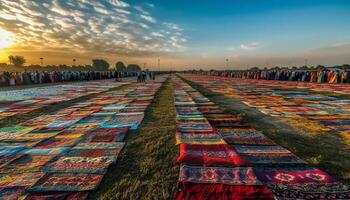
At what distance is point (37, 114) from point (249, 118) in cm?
890

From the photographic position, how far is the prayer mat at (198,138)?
5.02 meters

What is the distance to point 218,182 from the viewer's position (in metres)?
3.19

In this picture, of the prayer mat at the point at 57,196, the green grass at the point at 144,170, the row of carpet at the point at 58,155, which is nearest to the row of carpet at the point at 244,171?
the green grass at the point at 144,170

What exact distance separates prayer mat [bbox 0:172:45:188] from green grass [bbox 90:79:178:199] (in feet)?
3.75

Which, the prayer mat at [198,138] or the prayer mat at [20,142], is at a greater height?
the prayer mat at [198,138]

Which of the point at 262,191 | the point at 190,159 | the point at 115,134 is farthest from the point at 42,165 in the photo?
the point at 262,191

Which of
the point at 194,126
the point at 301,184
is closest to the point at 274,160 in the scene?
the point at 301,184

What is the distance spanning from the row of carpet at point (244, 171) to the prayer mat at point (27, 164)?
2.69 meters

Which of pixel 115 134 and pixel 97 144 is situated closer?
pixel 97 144

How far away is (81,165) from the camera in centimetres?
386

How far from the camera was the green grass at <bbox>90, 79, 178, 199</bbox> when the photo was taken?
308 centimetres

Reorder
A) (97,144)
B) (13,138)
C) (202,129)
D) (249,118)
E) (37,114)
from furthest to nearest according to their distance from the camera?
(37,114), (249,118), (202,129), (13,138), (97,144)

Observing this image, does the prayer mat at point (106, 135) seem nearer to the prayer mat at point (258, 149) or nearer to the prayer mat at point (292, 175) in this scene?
the prayer mat at point (258, 149)

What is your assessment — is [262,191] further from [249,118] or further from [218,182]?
[249,118]
